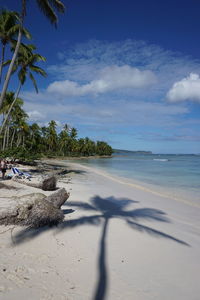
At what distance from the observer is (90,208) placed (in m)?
6.98

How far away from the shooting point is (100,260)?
3.61 meters

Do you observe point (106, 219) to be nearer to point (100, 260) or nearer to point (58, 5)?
point (100, 260)

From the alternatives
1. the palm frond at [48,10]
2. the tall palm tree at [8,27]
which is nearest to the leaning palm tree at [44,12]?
the palm frond at [48,10]

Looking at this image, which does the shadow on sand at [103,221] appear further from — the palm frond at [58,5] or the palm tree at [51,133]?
the palm tree at [51,133]

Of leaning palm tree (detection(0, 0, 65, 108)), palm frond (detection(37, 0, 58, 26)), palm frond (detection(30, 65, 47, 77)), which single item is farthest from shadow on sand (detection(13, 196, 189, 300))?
palm frond (detection(30, 65, 47, 77))

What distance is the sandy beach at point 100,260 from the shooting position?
278cm

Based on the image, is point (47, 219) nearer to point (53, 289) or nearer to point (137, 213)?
point (53, 289)

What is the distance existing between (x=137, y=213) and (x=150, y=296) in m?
4.31

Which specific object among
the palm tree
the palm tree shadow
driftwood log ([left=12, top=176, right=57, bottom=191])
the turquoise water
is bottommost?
the turquoise water

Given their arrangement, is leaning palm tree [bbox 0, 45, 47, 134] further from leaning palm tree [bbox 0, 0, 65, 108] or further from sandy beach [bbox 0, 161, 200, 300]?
sandy beach [bbox 0, 161, 200, 300]

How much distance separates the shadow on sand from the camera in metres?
3.19

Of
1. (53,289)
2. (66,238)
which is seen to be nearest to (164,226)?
(66,238)

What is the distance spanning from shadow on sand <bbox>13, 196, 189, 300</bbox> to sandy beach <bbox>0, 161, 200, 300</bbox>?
0.02 meters

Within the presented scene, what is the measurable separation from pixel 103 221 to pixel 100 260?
203 cm
